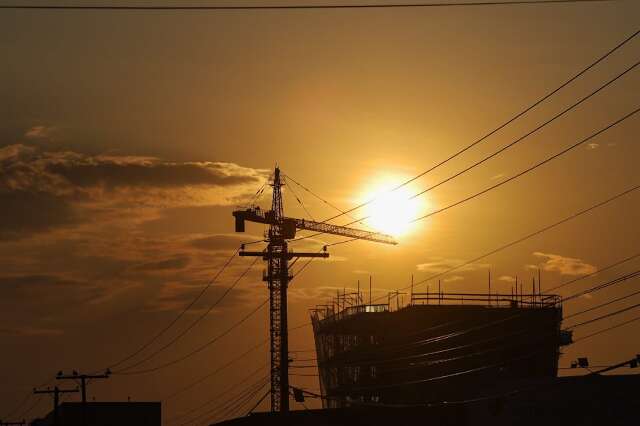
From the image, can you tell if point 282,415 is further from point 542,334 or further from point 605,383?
point 542,334

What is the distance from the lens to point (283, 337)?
73500 millimetres

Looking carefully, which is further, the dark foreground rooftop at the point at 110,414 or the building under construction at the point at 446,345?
the dark foreground rooftop at the point at 110,414

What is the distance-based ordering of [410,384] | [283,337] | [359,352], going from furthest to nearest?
[359,352], [410,384], [283,337]

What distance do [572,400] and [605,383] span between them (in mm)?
2761

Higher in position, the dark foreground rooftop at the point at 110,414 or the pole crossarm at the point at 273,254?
the pole crossarm at the point at 273,254

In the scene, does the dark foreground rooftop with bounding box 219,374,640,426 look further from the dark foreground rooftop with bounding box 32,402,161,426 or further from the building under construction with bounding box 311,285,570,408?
the dark foreground rooftop with bounding box 32,402,161,426

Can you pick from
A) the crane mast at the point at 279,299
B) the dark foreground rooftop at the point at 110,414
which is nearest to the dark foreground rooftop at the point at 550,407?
the crane mast at the point at 279,299

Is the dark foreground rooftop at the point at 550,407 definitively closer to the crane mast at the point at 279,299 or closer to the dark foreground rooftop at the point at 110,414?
the crane mast at the point at 279,299

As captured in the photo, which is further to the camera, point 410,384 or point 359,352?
point 359,352

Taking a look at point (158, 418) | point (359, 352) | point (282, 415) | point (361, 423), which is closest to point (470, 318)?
point (359, 352)

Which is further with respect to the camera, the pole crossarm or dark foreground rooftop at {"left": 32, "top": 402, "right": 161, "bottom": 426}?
dark foreground rooftop at {"left": 32, "top": 402, "right": 161, "bottom": 426}

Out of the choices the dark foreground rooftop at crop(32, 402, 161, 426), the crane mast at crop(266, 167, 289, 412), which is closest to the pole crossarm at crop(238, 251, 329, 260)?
the crane mast at crop(266, 167, 289, 412)

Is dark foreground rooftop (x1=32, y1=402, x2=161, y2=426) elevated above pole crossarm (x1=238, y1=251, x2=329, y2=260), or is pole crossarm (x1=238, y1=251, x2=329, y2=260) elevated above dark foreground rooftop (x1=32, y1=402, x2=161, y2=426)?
pole crossarm (x1=238, y1=251, x2=329, y2=260)

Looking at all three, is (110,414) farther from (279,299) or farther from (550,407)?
(550,407)
